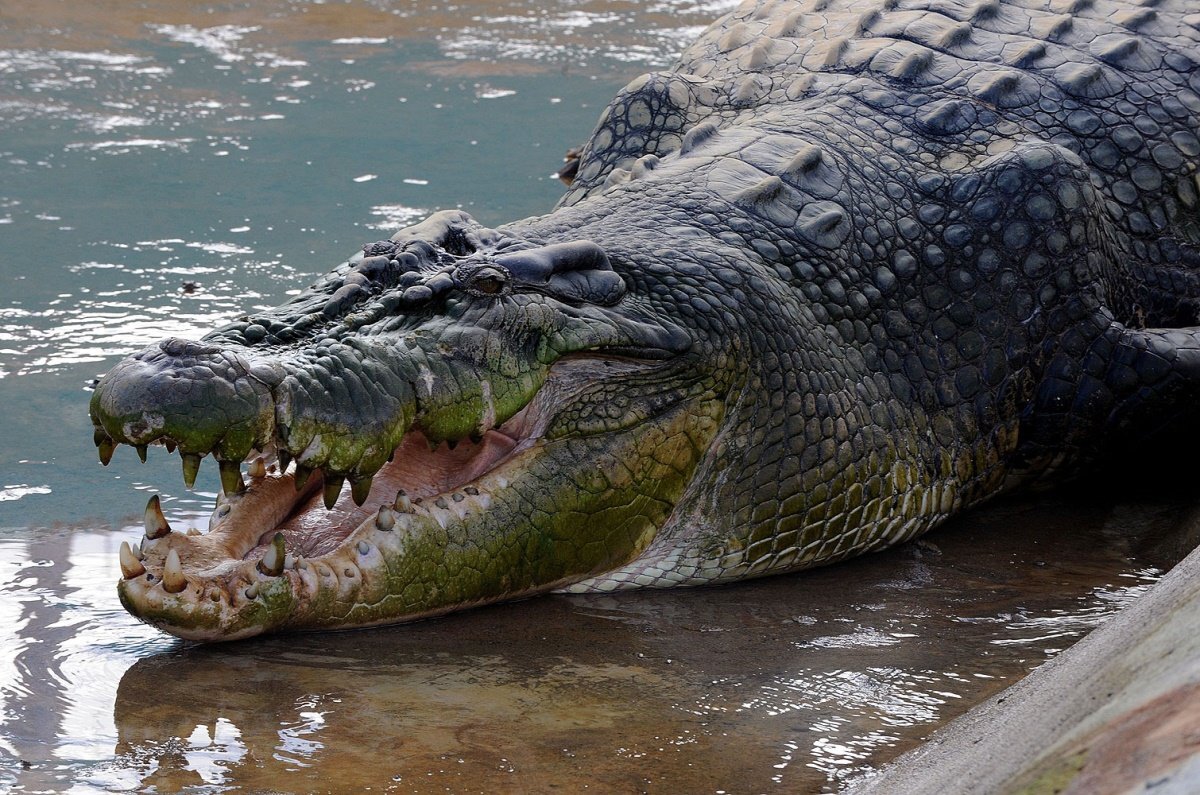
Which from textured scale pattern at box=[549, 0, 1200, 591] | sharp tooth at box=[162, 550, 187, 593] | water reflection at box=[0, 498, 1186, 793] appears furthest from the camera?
textured scale pattern at box=[549, 0, 1200, 591]

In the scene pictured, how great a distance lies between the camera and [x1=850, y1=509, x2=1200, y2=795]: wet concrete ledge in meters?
1.57

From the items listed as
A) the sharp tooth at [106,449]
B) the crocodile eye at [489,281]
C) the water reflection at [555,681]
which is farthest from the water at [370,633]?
the crocodile eye at [489,281]

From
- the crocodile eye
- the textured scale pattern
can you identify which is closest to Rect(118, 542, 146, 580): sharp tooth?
the crocodile eye

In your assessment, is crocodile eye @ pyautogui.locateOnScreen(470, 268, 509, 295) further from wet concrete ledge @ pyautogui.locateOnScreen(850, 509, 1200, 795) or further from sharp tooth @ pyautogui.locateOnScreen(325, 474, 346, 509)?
wet concrete ledge @ pyautogui.locateOnScreen(850, 509, 1200, 795)

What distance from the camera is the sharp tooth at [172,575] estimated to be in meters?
2.92

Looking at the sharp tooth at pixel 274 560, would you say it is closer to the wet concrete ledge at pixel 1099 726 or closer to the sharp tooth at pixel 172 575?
the sharp tooth at pixel 172 575

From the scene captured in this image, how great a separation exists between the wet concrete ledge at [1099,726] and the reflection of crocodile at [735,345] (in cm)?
108

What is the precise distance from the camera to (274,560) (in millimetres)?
3027

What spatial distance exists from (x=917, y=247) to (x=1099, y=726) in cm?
249

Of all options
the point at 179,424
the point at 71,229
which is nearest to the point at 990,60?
the point at 179,424

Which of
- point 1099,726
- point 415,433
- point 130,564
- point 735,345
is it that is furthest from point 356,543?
point 1099,726

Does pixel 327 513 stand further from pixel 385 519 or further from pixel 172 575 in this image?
pixel 172 575

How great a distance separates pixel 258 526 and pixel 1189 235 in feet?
9.86

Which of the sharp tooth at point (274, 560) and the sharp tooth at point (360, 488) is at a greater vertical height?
the sharp tooth at point (360, 488)
